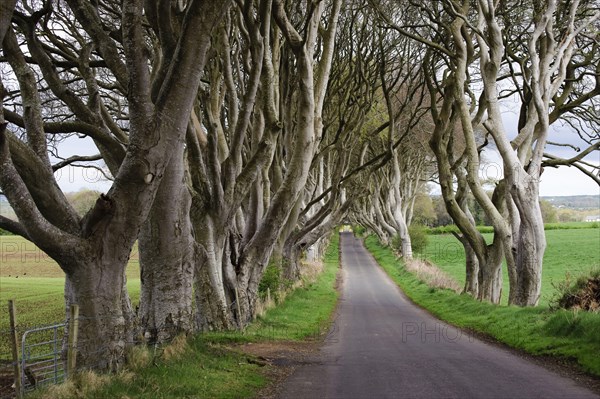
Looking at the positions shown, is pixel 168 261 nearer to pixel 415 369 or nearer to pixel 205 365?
pixel 205 365

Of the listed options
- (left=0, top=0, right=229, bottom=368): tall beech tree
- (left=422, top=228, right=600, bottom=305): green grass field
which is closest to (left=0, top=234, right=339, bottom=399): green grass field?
(left=0, top=0, right=229, bottom=368): tall beech tree

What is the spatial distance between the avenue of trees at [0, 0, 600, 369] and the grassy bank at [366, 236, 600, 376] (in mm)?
1103

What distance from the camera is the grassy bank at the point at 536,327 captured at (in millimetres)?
10859

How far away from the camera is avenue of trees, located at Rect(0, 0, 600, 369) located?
7.49 meters

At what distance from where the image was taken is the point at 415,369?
10.2m

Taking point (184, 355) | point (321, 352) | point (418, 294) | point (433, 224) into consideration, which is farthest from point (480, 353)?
point (433, 224)

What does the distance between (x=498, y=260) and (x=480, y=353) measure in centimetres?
671

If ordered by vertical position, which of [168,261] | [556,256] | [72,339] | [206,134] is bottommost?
[556,256]

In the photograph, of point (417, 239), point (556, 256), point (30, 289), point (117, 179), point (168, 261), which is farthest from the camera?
point (556, 256)

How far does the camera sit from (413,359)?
37.4 ft

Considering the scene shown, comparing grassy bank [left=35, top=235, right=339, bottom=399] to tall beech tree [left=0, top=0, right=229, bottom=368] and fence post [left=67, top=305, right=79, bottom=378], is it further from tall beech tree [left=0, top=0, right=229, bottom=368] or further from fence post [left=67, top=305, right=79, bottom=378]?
tall beech tree [left=0, top=0, right=229, bottom=368]

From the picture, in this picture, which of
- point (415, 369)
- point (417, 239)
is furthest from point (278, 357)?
point (417, 239)

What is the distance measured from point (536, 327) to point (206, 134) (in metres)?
8.49

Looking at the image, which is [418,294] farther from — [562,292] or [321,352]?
[321,352]
